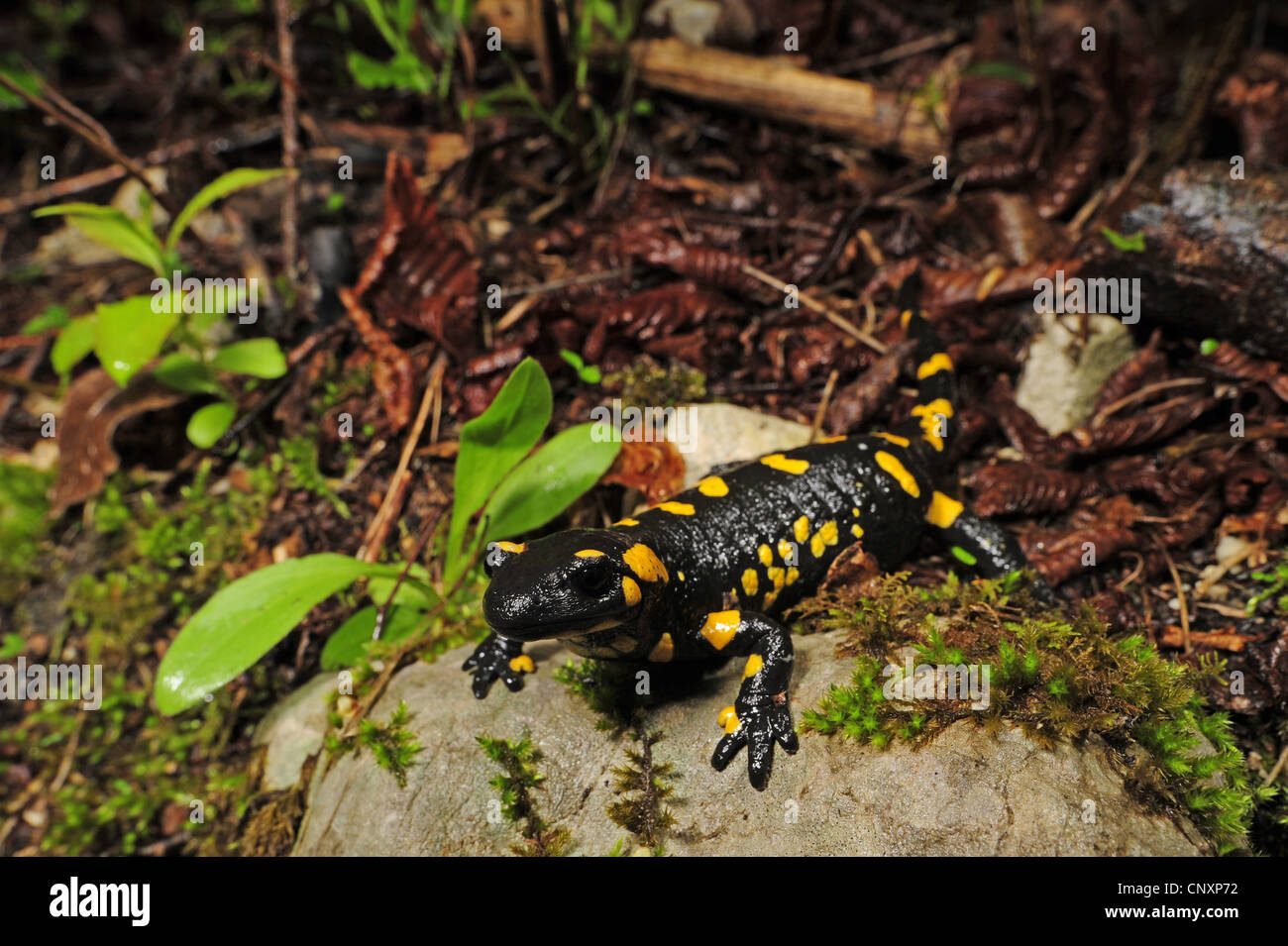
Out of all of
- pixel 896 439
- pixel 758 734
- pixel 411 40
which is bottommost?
pixel 758 734

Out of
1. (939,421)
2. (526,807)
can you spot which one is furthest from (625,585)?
(939,421)

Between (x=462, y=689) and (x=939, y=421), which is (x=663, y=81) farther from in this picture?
(x=462, y=689)

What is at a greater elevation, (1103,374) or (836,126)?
(836,126)

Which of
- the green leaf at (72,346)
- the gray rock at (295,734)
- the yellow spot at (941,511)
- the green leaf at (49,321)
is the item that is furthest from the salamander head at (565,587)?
the green leaf at (49,321)

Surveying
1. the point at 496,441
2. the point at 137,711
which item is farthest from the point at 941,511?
the point at 137,711

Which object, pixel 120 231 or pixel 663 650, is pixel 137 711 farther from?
pixel 663 650

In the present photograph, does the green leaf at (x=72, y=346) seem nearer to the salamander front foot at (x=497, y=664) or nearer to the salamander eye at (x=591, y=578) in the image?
the salamander front foot at (x=497, y=664)

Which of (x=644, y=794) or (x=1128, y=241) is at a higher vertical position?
(x=1128, y=241)
